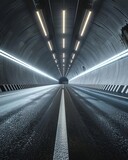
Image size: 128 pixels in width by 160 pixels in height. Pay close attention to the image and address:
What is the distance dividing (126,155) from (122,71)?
16.5 m

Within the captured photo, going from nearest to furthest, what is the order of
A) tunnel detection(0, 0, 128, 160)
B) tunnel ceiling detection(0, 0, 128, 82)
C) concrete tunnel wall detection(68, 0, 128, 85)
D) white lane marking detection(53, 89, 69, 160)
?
white lane marking detection(53, 89, 69, 160)
tunnel detection(0, 0, 128, 160)
concrete tunnel wall detection(68, 0, 128, 85)
tunnel ceiling detection(0, 0, 128, 82)

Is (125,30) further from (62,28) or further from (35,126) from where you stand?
(35,126)

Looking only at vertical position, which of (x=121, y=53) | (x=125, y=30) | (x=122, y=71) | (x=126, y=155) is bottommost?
(x=126, y=155)

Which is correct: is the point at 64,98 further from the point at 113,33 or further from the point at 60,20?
the point at 60,20

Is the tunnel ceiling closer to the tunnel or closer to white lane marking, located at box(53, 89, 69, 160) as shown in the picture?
the tunnel

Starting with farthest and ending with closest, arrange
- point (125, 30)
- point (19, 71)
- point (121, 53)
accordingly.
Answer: point (19, 71), point (121, 53), point (125, 30)

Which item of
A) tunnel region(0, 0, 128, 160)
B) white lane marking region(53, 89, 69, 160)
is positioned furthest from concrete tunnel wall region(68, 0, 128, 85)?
white lane marking region(53, 89, 69, 160)

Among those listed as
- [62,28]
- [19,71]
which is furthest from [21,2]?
[19,71]

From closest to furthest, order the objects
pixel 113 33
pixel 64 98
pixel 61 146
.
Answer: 1. pixel 61 146
2. pixel 64 98
3. pixel 113 33

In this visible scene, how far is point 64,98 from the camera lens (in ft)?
39.4

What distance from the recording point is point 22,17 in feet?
48.6

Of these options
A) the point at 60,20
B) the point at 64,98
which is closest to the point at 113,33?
the point at 60,20

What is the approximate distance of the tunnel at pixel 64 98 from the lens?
289cm

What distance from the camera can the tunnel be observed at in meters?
2.89
